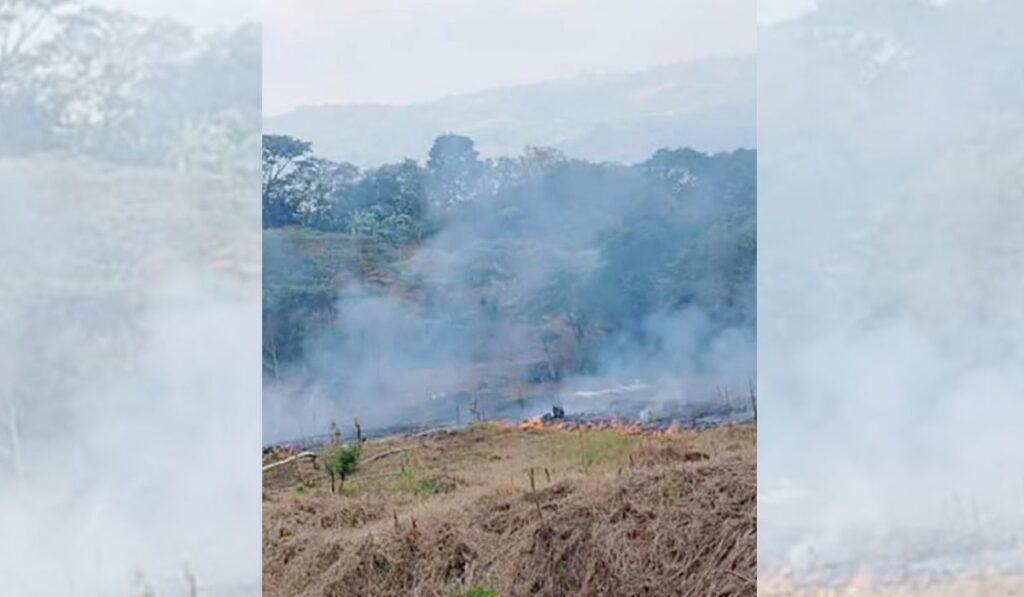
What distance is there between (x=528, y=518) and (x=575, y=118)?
1.08 m

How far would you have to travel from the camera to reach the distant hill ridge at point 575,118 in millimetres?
3896

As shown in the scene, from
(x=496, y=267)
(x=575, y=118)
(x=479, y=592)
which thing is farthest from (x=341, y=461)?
(x=575, y=118)

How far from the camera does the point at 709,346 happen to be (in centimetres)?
399

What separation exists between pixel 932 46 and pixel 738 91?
1.71 ft

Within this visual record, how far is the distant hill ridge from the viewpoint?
390 centimetres

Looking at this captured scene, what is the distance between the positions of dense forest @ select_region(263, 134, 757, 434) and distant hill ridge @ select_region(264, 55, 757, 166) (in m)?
0.04

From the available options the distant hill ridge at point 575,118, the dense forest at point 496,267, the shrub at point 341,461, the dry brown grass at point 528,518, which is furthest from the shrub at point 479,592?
the distant hill ridge at point 575,118

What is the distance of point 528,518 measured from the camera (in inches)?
155

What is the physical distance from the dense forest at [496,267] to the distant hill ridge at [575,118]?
0.04 meters

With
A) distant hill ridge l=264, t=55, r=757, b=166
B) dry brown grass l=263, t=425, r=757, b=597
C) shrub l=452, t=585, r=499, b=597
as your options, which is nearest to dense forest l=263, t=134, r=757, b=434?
distant hill ridge l=264, t=55, r=757, b=166

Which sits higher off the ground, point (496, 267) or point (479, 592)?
point (496, 267)

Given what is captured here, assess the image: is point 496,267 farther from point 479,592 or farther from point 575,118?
point 479,592

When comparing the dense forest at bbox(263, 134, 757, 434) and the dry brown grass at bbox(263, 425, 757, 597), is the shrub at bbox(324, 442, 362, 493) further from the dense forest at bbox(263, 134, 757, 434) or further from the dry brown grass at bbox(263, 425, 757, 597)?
the dense forest at bbox(263, 134, 757, 434)

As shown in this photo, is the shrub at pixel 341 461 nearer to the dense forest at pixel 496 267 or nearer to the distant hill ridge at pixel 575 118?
the dense forest at pixel 496 267
